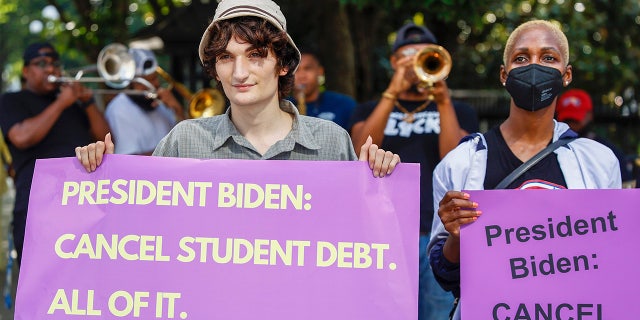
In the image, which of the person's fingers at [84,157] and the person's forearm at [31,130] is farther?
the person's forearm at [31,130]

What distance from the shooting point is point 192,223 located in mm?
2926

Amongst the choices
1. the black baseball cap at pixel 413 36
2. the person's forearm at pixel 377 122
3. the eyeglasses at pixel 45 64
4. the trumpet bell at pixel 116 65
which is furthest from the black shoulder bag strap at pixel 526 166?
the trumpet bell at pixel 116 65

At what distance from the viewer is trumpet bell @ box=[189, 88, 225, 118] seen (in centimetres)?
739

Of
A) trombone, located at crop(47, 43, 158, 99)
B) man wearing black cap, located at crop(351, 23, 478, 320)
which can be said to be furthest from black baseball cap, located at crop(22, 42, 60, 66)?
man wearing black cap, located at crop(351, 23, 478, 320)

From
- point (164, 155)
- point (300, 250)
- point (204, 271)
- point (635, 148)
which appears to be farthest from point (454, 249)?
point (635, 148)

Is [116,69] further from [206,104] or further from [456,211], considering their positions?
[456,211]

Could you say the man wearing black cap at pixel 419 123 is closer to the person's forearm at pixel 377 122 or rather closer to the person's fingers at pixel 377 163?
the person's forearm at pixel 377 122

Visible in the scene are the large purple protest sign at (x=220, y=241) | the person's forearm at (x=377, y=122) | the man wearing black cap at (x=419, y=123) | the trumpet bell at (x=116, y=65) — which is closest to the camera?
the large purple protest sign at (x=220, y=241)

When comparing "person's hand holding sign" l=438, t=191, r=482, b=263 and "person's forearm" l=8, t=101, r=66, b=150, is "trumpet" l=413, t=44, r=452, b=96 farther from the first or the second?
"person's forearm" l=8, t=101, r=66, b=150

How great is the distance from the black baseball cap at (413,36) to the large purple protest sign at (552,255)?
249 centimetres

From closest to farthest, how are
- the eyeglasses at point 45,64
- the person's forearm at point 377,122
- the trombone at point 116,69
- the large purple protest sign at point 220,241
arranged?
the large purple protest sign at point 220,241 < the person's forearm at point 377,122 < the eyeglasses at point 45,64 < the trombone at point 116,69

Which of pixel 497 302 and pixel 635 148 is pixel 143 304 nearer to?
pixel 497 302

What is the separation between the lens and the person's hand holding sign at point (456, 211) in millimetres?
2889

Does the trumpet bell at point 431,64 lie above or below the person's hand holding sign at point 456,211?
above
